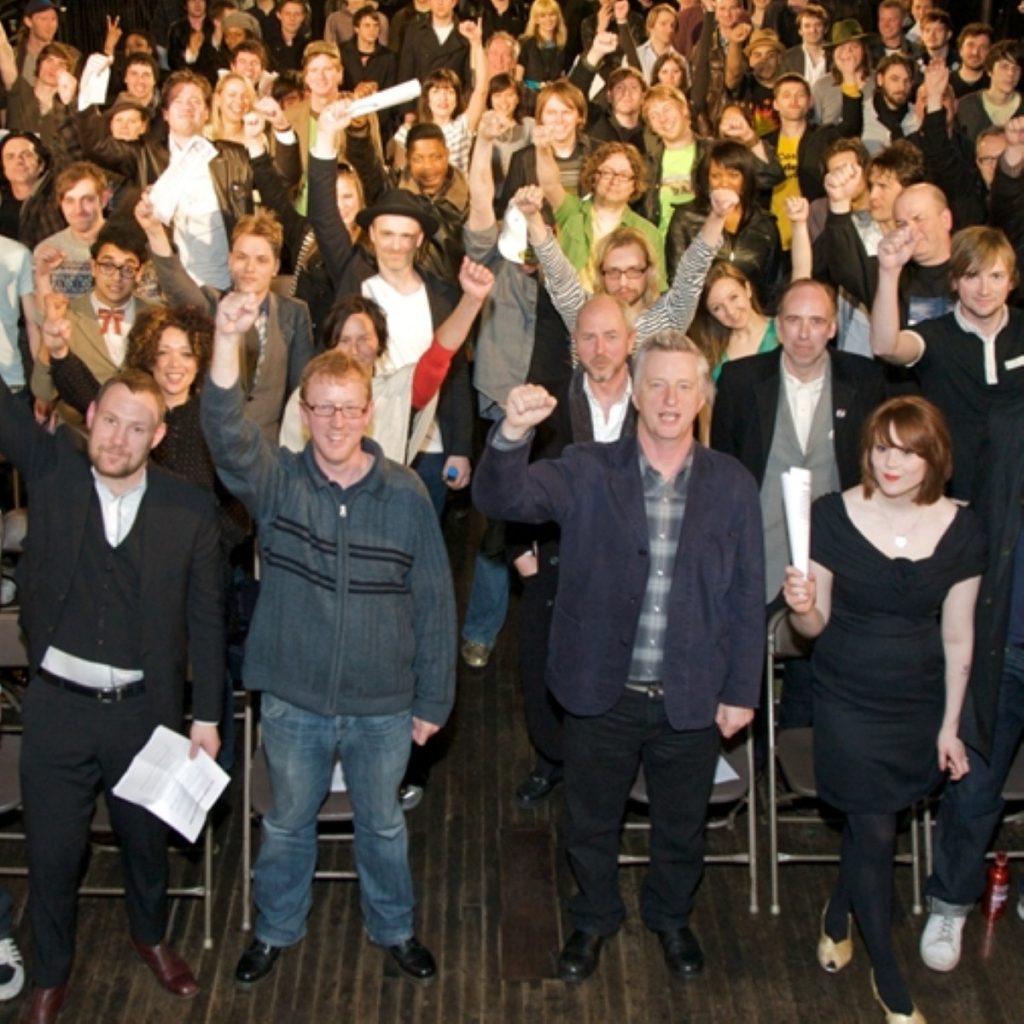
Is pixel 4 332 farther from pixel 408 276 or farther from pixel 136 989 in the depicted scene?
pixel 136 989

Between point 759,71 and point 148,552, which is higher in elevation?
point 759,71

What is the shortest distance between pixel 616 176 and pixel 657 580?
2415mm

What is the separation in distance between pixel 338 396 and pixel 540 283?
211 cm

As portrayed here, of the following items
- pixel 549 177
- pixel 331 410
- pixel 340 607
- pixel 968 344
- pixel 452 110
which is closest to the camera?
pixel 331 410

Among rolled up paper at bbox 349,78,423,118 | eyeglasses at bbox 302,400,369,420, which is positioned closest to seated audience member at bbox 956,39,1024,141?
rolled up paper at bbox 349,78,423,118

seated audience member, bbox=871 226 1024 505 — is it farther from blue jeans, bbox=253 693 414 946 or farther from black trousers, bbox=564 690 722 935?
blue jeans, bbox=253 693 414 946

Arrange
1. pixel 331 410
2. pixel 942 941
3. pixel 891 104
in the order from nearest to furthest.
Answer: pixel 331 410 < pixel 942 941 < pixel 891 104

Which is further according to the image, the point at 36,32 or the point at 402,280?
the point at 36,32

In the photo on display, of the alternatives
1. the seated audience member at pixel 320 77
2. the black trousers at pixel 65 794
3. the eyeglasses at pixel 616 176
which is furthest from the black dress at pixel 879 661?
the seated audience member at pixel 320 77

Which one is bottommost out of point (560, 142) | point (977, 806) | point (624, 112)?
point (977, 806)

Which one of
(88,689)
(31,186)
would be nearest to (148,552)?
(88,689)

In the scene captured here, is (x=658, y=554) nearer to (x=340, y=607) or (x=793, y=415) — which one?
(x=340, y=607)

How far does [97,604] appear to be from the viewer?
4363 mm

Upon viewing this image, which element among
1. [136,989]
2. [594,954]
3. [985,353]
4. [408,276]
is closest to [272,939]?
[136,989]
